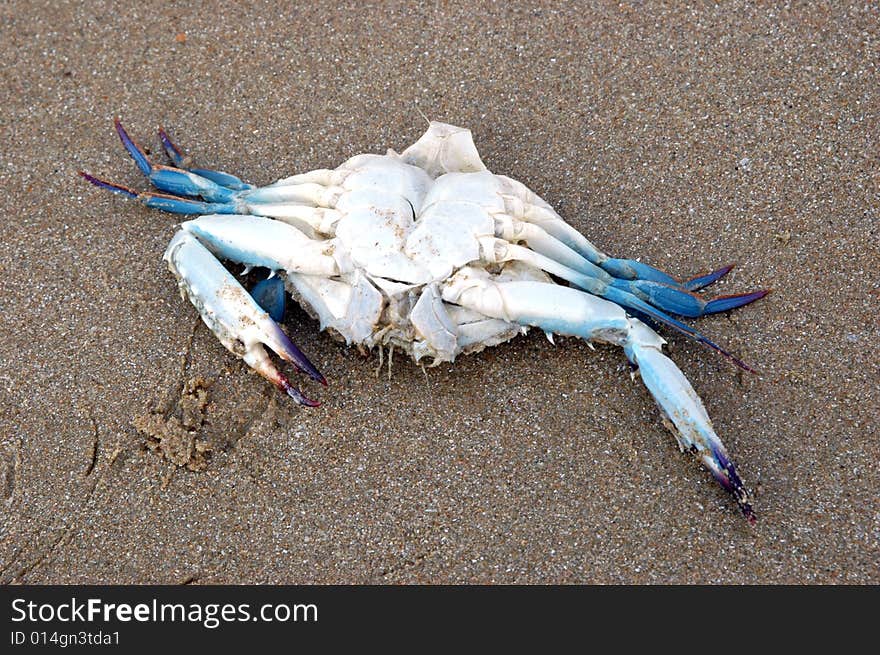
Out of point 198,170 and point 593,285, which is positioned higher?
point 198,170

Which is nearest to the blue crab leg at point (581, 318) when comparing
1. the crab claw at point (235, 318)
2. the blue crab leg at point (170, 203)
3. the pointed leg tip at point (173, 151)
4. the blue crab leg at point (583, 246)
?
the blue crab leg at point (583, 246)

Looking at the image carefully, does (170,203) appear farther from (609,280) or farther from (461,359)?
(609,280)

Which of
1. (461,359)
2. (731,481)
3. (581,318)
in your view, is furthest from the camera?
(461,359)

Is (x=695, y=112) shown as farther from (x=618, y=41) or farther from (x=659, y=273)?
(x=659, y=273)

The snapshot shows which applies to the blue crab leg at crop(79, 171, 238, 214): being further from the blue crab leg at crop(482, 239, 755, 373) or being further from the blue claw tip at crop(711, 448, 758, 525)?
the blue claw tip at crop(711, 448, 758, 525)

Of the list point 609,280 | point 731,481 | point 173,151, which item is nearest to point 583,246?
point 609,280

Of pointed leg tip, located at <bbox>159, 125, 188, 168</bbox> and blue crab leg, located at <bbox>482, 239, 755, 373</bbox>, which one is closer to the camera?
blue crab leg, located at <bbox>482, 239, 755, 373</bbox>

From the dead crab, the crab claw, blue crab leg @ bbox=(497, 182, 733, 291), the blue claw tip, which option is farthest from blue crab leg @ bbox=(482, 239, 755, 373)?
the crab claw
